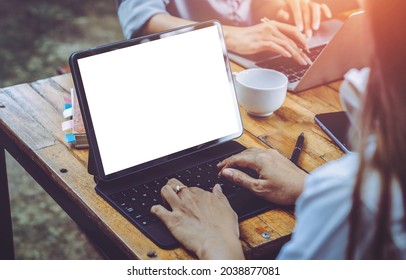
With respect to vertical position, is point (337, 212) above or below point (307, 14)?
above

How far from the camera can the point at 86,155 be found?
1.18m

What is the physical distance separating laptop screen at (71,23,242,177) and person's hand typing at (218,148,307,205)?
0.10 metres

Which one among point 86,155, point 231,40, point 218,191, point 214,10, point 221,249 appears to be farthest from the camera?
point 214,10

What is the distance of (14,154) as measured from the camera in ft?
4.31

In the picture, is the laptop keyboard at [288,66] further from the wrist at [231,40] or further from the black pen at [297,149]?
the black pen at [297,149]

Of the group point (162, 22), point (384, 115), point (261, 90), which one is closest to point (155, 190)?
point (261, 90)

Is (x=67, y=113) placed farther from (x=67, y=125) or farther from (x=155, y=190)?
(x=155, y=190)

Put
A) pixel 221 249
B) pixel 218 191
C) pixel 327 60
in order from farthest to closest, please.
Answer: pixel 327 60
pixel 218 191
pixel 221 249

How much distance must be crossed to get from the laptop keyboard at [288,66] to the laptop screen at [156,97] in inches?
13.4

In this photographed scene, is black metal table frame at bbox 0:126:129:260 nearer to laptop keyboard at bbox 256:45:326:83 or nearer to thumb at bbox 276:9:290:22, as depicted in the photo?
laptop keyboard at bbox 256:45:326:83

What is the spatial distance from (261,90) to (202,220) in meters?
0.42

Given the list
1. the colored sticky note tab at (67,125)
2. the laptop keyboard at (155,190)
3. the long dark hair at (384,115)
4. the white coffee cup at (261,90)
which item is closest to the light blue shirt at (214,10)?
the white coffee cup at (261,90)

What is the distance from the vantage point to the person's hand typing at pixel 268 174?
1.04 m
